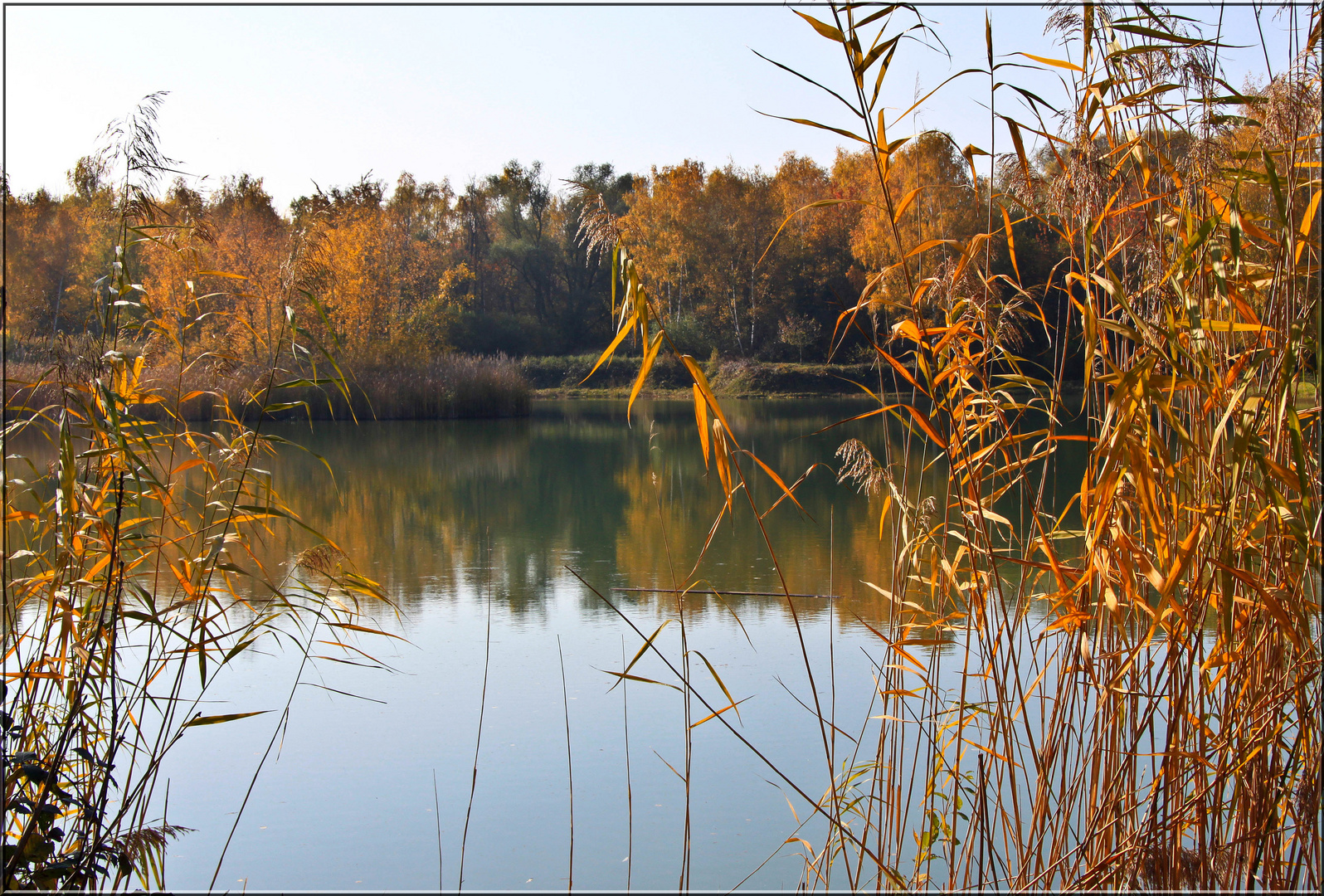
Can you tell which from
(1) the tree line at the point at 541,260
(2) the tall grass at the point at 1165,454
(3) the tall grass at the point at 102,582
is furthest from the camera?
(1) the tree line at the point at 541,260

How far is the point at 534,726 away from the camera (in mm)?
3121

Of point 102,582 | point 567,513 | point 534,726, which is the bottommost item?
point 534,726

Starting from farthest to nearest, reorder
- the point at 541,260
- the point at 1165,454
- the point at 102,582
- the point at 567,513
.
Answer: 1. the point at 541,260
2. the point at 567,513
3. the point at 102,582
4. the point at 1165,454

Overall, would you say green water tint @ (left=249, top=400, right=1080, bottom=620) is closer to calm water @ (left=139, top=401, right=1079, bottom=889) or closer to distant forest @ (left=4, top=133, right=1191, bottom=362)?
calm water @ (left=139, top=401, right=1079, bottom=889)

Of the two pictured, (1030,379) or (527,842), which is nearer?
(1030,379)

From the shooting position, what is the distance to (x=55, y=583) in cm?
168

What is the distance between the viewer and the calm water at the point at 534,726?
92.4 inches

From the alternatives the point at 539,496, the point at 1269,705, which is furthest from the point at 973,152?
the point at 539,496

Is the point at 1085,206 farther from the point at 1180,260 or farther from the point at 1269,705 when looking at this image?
the point at 1269,705

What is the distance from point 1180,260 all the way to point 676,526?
5.41 m

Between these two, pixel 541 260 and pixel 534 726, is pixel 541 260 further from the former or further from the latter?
pixel 534 726

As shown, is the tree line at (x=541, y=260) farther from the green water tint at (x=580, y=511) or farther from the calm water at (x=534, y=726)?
the calm water at (x=534, y=726)

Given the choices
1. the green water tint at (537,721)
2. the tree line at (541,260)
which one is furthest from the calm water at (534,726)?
the tree line at (541,260)

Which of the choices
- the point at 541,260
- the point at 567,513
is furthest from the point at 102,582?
the point at 541,260
